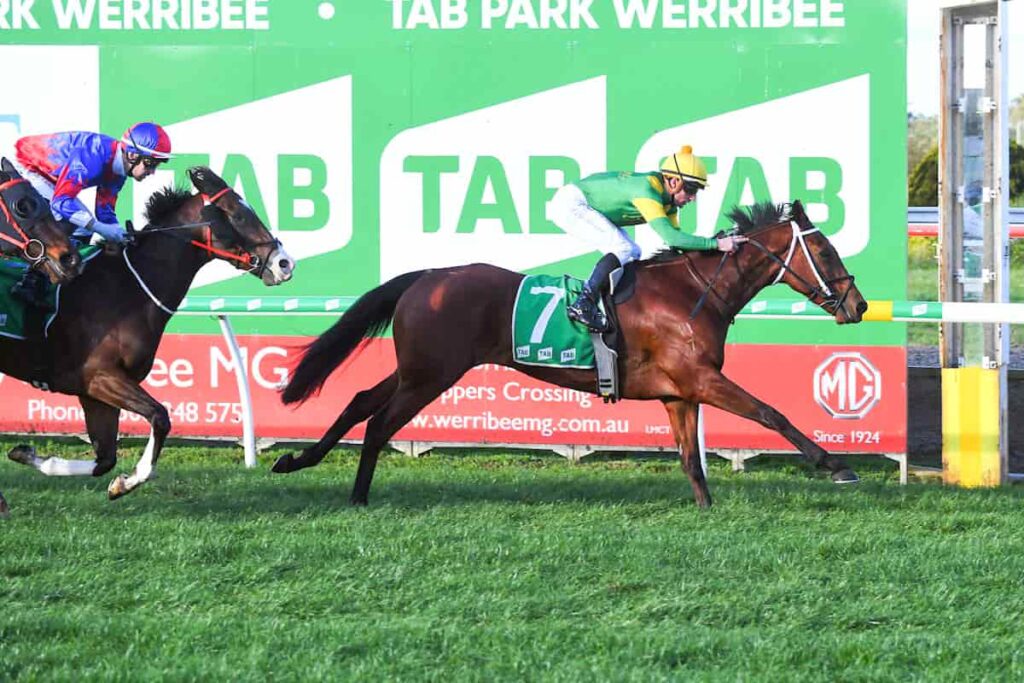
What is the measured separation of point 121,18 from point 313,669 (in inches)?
232

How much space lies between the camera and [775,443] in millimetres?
9000

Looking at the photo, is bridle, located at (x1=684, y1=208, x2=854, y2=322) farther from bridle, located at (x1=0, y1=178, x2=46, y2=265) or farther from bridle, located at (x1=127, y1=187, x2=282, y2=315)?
bridle, located at (x1=0, y1=178, x2=46, y2=265)

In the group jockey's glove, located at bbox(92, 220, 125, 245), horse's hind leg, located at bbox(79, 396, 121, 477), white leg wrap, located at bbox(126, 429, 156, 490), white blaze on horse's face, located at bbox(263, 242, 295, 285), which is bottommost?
white leg wrap, located at bbox(126, 429, 156, 490)

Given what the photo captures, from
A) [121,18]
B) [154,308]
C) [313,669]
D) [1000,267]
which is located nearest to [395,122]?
[121,18]

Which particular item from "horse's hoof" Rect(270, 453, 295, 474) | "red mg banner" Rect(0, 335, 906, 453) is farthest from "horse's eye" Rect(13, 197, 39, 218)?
"red mg banner" Rect(0, 335, 906, 453)

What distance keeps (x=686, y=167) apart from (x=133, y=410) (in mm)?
2702

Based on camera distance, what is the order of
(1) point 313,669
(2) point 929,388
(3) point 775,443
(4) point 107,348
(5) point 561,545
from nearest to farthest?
(1) point 313,669 < (5) point 561,545 < (4) point 107,348 < (3) point 775,443 < (2) point 929,388

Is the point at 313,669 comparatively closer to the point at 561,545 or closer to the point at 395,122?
the point at 561,545

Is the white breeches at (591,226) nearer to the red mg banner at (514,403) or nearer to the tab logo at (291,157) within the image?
the red mg banner at (514,403)

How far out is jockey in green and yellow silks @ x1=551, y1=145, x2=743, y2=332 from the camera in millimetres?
7434

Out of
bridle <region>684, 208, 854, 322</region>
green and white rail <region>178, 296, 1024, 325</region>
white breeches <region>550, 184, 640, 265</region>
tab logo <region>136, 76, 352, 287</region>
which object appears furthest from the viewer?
tab logo <region>136, 76, 352, 287</region>

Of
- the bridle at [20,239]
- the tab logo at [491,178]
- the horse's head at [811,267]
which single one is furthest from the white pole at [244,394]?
the horse's head at [811,267]

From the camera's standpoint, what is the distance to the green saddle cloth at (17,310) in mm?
7113

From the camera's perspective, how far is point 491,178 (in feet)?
30.1
